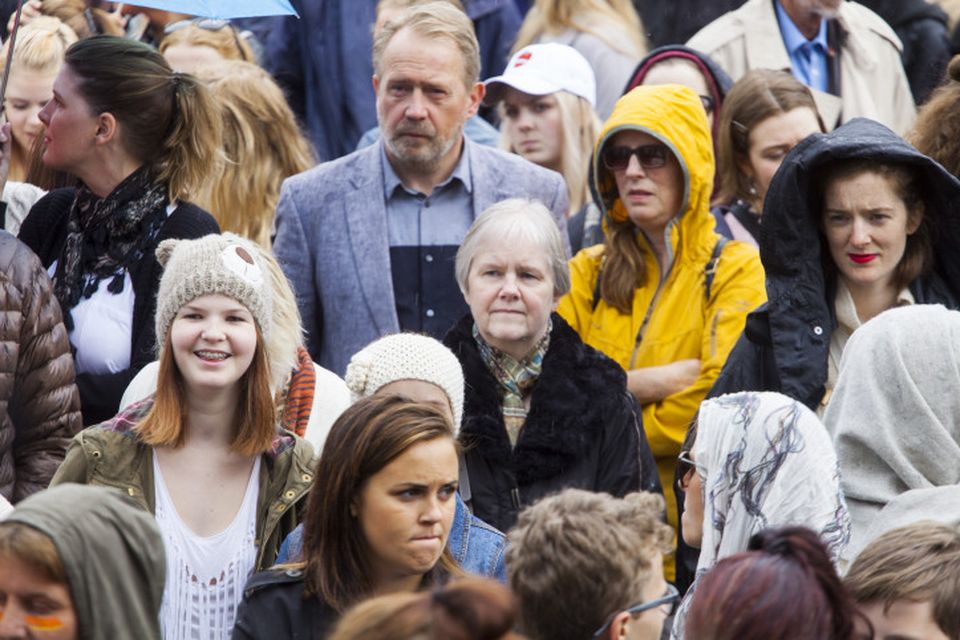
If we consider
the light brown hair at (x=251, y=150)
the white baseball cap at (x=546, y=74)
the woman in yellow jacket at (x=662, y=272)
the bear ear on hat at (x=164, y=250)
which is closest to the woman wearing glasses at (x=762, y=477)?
the woman in yellow jacket at (x=662, y=272)

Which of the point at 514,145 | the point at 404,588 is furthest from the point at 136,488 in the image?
the point at 514,145

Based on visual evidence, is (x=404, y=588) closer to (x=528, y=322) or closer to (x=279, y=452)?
(x=279, y=452)

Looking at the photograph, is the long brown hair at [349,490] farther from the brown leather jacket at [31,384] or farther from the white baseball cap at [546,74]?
the white baseball cap at [546,74]

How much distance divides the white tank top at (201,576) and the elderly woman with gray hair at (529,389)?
922mm

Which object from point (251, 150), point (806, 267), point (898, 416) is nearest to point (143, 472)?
point (898, 416)

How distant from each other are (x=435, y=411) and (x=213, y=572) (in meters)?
0.86

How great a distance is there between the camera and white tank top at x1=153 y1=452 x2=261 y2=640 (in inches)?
201

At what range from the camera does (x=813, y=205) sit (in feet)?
20.5

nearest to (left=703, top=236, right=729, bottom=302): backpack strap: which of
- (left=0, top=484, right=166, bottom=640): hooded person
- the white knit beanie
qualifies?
the white knit beanie

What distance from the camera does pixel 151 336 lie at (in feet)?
20.3

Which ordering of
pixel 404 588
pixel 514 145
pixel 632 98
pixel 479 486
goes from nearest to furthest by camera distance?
pixel 404 588 → pixel 479 486 → pixel 632 98 → pixel 514 145

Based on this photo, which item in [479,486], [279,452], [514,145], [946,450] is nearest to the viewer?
[946,450]

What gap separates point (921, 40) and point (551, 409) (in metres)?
4.54

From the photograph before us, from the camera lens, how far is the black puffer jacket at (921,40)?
9.45 m
